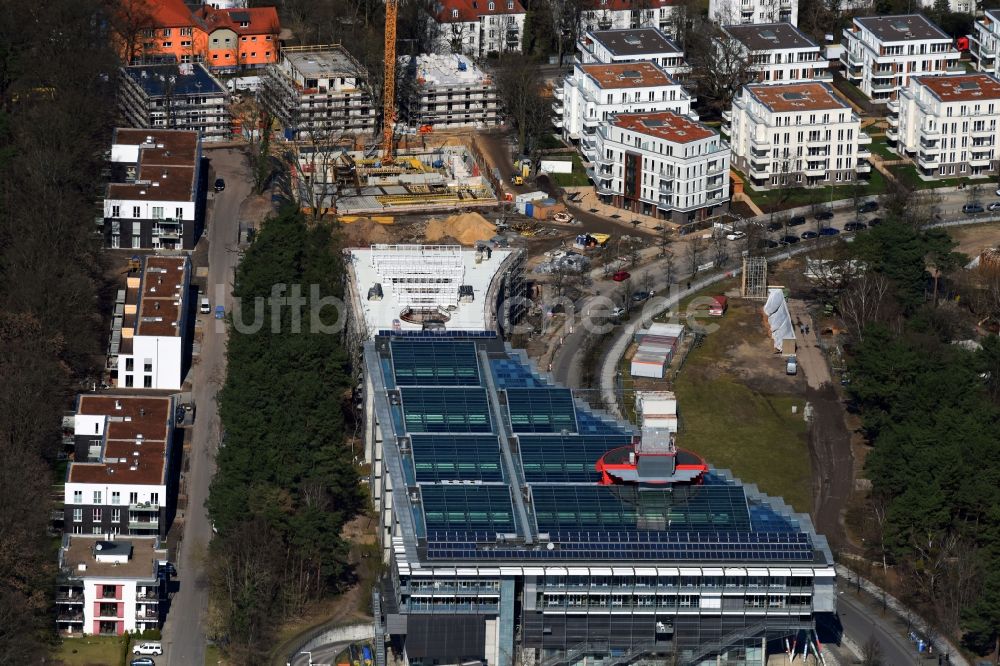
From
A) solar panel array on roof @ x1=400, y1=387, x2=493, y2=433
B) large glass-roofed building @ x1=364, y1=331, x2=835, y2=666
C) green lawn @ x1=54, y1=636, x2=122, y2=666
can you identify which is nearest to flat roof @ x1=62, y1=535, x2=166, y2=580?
green lawn @ x1=54, y1=636, x2=122, y2=666

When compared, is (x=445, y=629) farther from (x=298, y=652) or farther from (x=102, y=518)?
(x=102, y=518)

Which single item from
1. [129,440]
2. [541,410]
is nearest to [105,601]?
[129,440]

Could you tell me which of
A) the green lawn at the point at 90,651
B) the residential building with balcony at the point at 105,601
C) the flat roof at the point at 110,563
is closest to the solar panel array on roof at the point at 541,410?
the flat roof at the point at 110,563

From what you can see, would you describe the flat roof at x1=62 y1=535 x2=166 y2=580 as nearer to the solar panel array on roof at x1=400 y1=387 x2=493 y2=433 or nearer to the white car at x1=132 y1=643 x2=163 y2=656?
the white car at x1=132 y1=643 x2=163 y2=656

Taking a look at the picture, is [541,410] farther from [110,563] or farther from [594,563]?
[110,563]

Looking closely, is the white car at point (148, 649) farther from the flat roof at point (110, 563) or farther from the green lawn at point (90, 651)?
the flat roof at point (110, 563)
